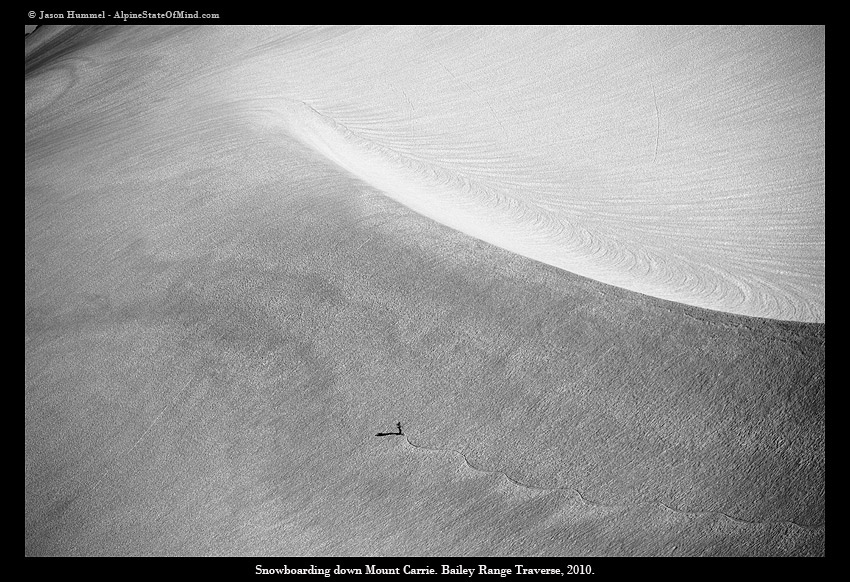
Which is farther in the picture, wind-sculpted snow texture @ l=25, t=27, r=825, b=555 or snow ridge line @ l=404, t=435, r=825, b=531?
wind-sculpted snow texture @ l=25, t=27, r=825, b=555

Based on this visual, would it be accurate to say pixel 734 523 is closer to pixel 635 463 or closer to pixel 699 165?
pixel 635 463

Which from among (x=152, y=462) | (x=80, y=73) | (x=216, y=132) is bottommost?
(x=152, y=462)

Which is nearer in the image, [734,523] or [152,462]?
[734,523]

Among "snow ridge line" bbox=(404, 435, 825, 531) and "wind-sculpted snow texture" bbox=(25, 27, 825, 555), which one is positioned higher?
"wind-sculpted snow texture" bbox=(25, 27, 825, 555)

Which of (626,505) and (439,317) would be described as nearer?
(626,505)

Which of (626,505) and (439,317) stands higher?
(439,317)

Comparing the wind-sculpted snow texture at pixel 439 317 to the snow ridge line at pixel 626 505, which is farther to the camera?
the wind-sculpted snow texture at pixel 439 317

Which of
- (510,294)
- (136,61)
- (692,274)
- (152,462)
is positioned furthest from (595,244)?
(136,61)

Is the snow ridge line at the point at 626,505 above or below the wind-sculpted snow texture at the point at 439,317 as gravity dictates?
below
